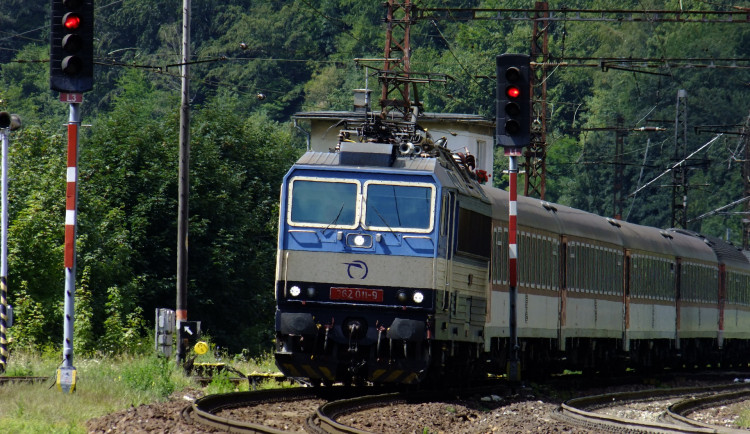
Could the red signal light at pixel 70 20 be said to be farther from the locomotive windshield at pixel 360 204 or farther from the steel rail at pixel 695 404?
the steel rail at pixel 695 404

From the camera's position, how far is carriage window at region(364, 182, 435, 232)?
16750 mm

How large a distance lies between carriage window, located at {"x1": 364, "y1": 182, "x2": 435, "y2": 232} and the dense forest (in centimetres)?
2233

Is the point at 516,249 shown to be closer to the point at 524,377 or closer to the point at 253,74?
the point at 524,377

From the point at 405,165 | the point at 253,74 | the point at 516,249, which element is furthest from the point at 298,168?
the point at 253,74

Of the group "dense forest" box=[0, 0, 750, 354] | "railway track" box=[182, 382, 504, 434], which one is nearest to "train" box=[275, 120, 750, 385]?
"railway track" box=[182, 382, 504, 434]

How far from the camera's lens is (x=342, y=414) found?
14992 millimetres

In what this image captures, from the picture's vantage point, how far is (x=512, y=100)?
63.6ft

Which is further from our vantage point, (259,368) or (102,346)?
(102,346)

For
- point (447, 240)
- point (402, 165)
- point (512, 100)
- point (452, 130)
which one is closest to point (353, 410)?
point (447, 240)

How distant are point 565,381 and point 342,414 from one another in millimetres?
9225

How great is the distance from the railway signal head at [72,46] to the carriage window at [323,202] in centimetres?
334

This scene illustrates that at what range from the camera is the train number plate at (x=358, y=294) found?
16547mm

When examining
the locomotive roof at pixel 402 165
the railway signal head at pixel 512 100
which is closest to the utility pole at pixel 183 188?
the railway signal head at pixel 512 100

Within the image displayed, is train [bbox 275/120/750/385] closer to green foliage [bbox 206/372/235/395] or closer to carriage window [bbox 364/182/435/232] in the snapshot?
carriage window [bbox 364/182/435/232]
